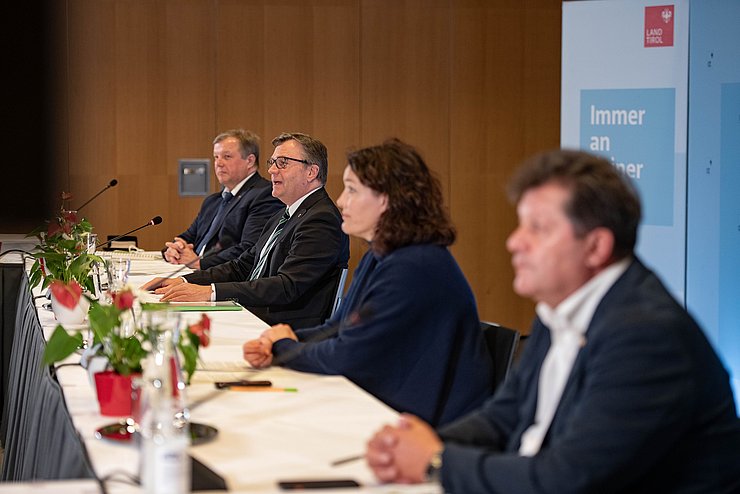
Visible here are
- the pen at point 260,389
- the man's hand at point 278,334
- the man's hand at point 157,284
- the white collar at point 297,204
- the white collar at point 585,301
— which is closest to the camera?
the white collar at point 585,301

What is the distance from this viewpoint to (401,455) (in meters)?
1.73

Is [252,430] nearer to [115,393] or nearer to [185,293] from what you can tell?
[115,393]

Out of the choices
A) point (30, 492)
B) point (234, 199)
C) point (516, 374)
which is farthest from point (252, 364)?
point (234, 199)

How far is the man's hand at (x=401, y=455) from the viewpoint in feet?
5.68

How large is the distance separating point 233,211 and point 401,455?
4.45 metres

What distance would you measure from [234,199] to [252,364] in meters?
3.52

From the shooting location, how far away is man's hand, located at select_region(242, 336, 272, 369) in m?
2.78

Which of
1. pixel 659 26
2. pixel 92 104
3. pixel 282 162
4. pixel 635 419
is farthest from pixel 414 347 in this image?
pixel 92 104

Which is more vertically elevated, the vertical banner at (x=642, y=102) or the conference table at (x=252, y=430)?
the vertical banner at (x=642, y=102)

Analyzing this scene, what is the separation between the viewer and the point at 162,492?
153 centimetres

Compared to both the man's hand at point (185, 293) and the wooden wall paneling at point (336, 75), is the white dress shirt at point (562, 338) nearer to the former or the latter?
the man's hand at point (185, 293)

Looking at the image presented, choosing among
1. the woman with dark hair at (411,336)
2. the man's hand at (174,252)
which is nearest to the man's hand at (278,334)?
the woman with dark hair at (411,336)

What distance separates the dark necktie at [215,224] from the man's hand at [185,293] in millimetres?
2027

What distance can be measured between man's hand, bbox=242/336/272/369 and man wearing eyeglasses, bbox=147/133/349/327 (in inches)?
53.2
